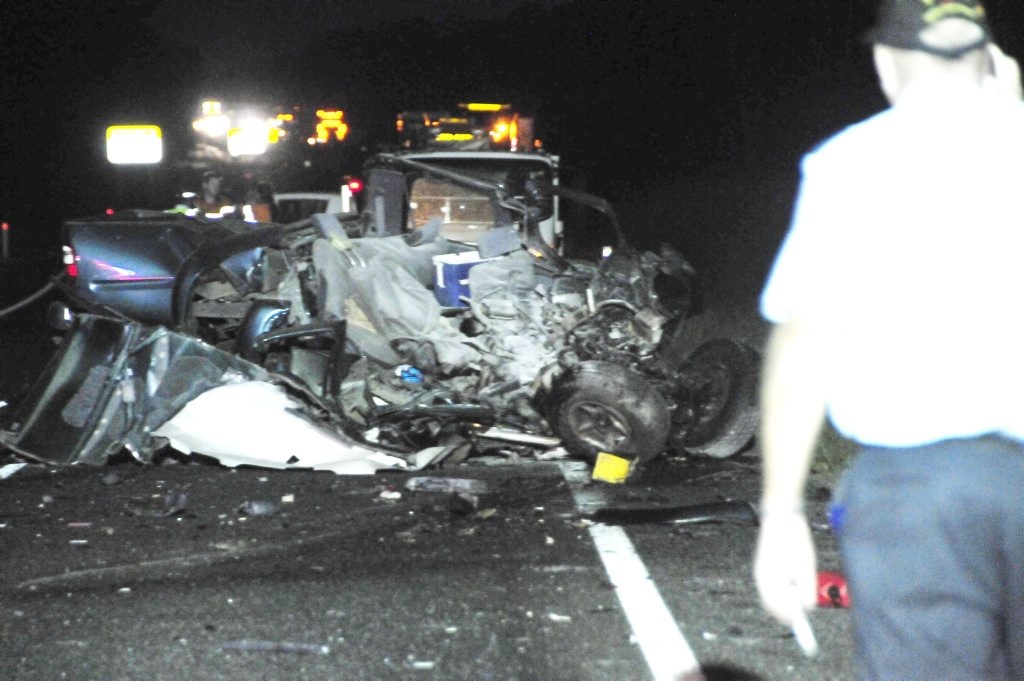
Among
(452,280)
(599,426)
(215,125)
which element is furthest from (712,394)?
(215,125)

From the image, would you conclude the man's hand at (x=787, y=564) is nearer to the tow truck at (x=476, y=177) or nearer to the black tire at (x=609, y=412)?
the black tire at (x=609, y=412)

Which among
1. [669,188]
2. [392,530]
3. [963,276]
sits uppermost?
[963,276]

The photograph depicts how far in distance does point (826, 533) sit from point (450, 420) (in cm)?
266

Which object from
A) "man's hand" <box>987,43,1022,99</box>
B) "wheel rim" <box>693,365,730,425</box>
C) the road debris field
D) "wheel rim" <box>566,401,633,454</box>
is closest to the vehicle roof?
"wheel rim" <box>693,365,730,425</box>

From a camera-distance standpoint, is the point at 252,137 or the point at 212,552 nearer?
the point at 212,552

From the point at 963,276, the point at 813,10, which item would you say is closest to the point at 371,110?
the point at 813,10

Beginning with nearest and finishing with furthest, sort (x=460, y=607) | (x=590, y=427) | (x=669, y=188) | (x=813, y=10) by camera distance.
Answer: (x=460, y=607), (x=590, y=427), (x=813, y=10), (x=669, y=188)

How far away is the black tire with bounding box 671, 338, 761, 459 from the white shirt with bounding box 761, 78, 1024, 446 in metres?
6.44

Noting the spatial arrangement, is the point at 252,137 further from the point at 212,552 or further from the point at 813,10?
the point at 212,552

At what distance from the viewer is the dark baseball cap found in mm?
2498

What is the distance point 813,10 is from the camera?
29.4 m

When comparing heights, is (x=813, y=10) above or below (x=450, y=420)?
above

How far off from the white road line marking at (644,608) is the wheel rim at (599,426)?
884mm

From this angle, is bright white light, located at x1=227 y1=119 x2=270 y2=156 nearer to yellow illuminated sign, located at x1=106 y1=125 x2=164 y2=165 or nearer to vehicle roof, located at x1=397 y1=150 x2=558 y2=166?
yellow illuminated sign, located at x1=106 y1=125 x2=164 y2=165
